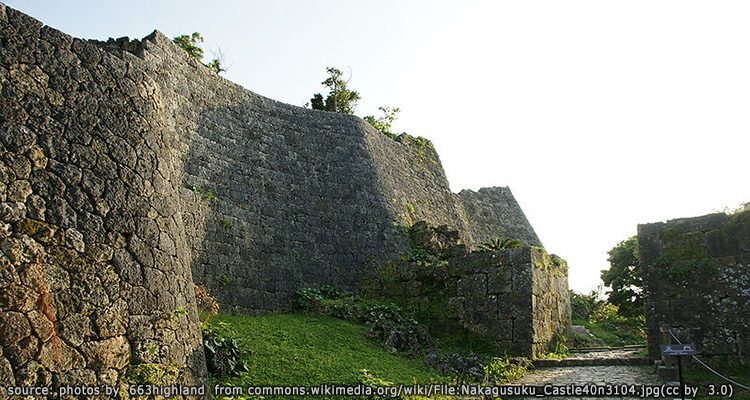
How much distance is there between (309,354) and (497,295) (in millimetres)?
4697

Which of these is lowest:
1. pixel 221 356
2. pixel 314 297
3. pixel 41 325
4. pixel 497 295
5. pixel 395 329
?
pixel 221 356

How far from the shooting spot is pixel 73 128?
5.76 meters

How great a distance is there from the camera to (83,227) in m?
5.49

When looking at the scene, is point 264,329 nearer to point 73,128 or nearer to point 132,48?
point 73,128

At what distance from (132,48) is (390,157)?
7991 millimetres

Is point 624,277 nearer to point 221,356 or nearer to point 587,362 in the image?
point 587,362

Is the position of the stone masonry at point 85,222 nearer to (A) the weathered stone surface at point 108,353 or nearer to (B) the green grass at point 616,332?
(A) the weathered stone surface at point 108,353

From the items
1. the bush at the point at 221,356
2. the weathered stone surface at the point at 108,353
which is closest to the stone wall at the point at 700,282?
the bush at the point at 221,356

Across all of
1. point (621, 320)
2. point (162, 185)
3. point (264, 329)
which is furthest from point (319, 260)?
point (621, 320)

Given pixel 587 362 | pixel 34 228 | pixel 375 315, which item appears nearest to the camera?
pixel 34 228

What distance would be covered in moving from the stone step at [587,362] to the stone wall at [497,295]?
0.33 meters

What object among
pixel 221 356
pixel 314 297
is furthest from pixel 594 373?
pixel 221 356

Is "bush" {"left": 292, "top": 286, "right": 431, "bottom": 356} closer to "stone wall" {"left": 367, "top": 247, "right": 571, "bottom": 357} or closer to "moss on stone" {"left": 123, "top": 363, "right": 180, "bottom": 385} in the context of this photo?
"stone wall" {"left": 367, "top": 247, "right": 571, "bottom": 357}

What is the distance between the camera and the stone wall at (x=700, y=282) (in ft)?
29.2
